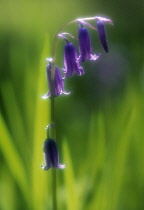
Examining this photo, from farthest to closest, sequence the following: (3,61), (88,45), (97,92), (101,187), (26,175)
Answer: (3,61)
(97,92)
(26,175)
(101,187)
(88,45)

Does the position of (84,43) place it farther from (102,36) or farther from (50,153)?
(50,153)

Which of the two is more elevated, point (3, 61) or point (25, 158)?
point (3, 61)

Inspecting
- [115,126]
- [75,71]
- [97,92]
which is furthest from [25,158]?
[97,92]

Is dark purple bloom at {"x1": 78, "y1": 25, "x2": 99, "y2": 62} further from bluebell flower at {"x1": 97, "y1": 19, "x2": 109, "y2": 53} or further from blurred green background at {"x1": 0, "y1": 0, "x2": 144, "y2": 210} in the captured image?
blurred green background at {"x1": 0, "y1": 0, "x2": 144, "y2": 210}

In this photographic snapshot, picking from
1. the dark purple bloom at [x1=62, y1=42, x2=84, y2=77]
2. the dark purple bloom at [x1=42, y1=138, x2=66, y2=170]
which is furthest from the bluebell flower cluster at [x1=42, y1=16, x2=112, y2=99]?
the dark purple bloom at [x1=42, y1=138, x2=66, y2=170]

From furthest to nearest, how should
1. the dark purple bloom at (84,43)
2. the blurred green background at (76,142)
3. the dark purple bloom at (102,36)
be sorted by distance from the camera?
the blurred green background at (76,142) < the dark purple bloom at (84,43) < the dark purple bloom at (102,36)

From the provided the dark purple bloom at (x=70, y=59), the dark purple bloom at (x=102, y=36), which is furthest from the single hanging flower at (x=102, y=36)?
the dark purple bloom at (x=70, y=59)

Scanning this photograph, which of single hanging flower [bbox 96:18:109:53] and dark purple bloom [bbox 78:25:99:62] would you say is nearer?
single hanging flower [bbox 96:18:109:53]

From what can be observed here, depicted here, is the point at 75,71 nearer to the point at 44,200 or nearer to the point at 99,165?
the point at 99,165

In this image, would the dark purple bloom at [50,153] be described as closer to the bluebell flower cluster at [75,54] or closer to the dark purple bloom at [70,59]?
the bluebell flower cluster at [75,54]

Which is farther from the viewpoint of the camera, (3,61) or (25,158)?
(3,61)

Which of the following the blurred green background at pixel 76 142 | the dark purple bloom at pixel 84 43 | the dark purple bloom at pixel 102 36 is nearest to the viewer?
the dark purple bloom at pixel 102 36
